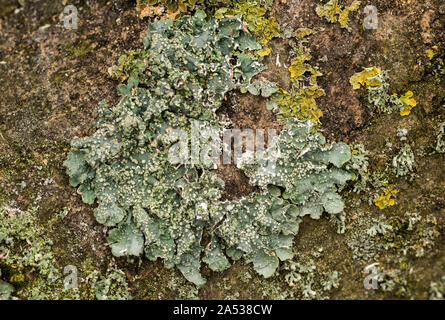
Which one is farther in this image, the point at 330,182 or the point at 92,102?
the point at 92,102

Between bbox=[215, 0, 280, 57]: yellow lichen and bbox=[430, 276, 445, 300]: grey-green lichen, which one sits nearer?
bbox=[430, 276, 445, 300]: grey-green lichen

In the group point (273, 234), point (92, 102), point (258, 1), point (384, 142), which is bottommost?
point (273, 234)

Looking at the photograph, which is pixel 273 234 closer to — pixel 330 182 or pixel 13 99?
pixel 330 182

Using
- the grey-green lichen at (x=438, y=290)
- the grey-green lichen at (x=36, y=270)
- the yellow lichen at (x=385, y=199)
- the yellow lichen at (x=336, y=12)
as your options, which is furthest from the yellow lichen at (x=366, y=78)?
the grey-green lichen at (x=36, y=270)

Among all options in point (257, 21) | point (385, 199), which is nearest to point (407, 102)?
point (385, 199)

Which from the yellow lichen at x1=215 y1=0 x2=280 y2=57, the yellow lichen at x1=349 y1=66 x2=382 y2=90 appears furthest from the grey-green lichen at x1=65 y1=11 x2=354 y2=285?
the yellow lichen at x1=349 y1=66 x2=382 y2=90

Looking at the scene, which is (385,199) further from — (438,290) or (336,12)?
(336,12)

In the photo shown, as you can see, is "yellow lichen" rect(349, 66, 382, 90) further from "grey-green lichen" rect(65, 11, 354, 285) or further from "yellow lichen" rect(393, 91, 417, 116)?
"grey-green lichen" rect(65, 11, 354, 285)
